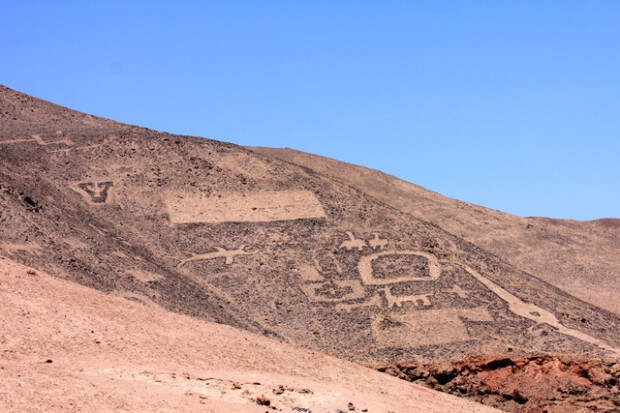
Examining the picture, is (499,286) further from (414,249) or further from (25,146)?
(25,146)

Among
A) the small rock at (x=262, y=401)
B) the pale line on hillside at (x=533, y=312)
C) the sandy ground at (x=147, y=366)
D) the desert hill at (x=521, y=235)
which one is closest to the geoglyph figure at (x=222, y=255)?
the pale line on hillside at (x=533, y=312)

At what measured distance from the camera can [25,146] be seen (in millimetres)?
29188

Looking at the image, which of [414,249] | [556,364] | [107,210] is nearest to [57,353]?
[556,364]

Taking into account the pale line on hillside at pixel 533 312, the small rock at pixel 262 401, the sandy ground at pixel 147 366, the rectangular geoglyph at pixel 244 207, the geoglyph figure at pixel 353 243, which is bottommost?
the small rock at pixel 262 401

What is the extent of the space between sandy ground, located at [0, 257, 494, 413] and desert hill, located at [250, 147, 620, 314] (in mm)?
20674

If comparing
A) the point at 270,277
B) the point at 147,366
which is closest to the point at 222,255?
the point at 270,277

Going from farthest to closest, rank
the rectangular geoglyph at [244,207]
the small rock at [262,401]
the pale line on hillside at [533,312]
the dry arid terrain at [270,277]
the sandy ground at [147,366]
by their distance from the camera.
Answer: the rectangular geoglyph at [244,207] → the pale line on hillside at [533,312] → the dry arid terrain at [270,277] → the small rock at [262,401] → the sandy ground at [147,366]

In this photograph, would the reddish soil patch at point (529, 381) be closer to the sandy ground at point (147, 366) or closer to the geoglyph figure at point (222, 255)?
the sandy ground at point (147, 366)

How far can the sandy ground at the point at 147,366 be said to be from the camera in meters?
11.3

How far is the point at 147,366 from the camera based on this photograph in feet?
44.6

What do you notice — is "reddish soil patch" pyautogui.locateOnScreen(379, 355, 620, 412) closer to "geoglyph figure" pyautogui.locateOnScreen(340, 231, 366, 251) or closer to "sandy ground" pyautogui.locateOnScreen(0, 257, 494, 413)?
"sandy ground" pyautogui.locateOnScreen(0, 257, 494, 413)

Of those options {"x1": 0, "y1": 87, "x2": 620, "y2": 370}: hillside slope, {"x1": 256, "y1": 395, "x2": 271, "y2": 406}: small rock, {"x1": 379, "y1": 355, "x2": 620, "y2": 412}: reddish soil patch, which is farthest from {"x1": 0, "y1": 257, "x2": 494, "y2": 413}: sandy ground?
{"x1": 0, "y1": 87, "x2": 620, "y2": 370}: hillside slope

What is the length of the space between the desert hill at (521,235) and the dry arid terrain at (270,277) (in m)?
0.33

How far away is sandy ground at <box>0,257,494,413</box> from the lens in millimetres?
11305
